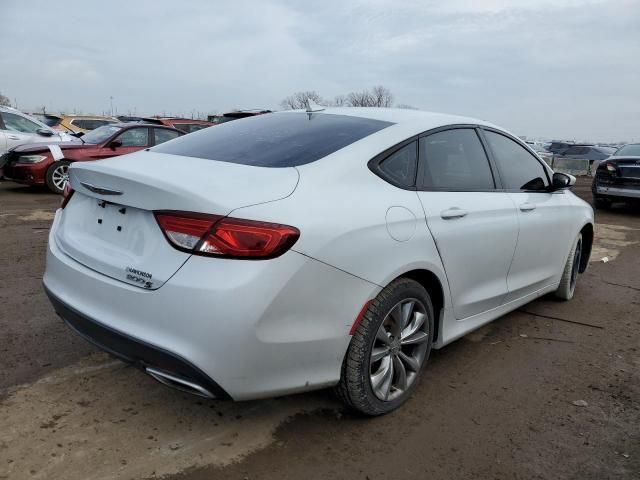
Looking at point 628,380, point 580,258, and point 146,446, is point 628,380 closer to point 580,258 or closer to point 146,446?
point 580,258

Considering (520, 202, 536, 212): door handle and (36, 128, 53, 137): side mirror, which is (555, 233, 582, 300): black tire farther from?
(36, 128, 53, 137): side mirror

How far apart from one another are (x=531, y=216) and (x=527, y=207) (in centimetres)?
8

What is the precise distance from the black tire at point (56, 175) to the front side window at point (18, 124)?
7.62ft

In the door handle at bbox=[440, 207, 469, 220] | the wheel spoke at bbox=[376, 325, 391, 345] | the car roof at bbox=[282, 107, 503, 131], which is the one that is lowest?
the wheel spoke at bbox=[376, 325, 391, 345]

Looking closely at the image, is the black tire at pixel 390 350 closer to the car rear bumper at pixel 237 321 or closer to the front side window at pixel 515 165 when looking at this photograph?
the car rear bumper at pixel 237 321

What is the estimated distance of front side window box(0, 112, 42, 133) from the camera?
1106 centimetres

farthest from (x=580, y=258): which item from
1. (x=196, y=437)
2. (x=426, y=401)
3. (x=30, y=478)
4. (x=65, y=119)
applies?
(x=65, y=119)

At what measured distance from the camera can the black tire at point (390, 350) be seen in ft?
8.07

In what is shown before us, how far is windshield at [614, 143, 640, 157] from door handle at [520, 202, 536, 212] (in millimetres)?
9551

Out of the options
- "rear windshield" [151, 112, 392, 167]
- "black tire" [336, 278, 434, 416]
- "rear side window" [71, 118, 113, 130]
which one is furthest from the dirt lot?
"rear side window" [71, 118, 113, 130]

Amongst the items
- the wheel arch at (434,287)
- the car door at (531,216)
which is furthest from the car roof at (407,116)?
the wheel arch at (434,287)

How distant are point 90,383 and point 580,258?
14.5 feet

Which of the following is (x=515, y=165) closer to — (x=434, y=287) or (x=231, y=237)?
(x=434, y=287)

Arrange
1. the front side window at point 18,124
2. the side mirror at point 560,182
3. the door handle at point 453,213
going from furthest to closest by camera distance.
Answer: the front side window at point 18,124, the side mirror at point 560,182, the door handle at point 453,213
